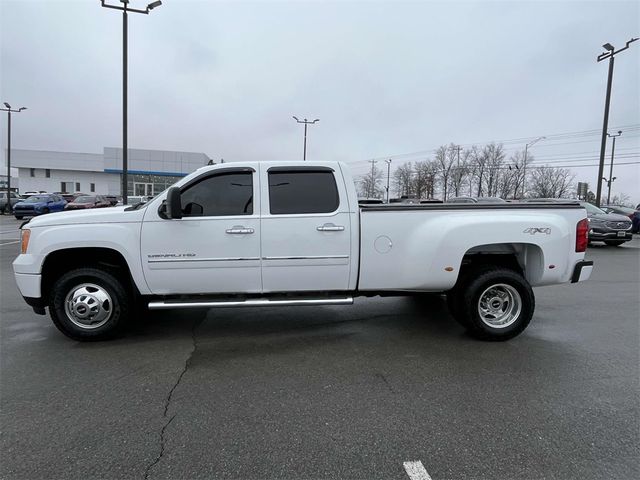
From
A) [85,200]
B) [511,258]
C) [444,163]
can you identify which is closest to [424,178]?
[444,163]

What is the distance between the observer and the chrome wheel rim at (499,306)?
4.79m

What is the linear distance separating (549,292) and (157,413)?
720 cm

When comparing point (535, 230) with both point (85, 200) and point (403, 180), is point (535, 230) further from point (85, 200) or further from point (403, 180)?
point (403, 180)

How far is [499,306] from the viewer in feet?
16.0

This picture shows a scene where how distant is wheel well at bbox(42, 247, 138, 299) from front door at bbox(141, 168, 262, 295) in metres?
0.44

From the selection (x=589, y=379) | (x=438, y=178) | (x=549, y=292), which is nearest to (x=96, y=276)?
(x=589, y=379)

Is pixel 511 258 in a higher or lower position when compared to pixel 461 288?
higher

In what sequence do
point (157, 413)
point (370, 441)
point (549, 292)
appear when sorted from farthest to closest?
point (549, 292) → point (157, 413) → point (370, 441)

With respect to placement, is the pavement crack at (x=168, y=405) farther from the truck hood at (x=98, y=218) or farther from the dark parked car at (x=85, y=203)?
A: the dark parked car at (x=85, y=203)

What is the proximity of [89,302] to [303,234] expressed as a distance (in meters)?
2.50

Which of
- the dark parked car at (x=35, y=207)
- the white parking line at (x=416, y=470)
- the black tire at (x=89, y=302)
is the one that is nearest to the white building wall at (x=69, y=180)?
the dark parked car at (x=35, y=207)

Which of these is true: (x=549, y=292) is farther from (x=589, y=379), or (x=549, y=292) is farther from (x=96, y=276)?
(x=96, y=276)

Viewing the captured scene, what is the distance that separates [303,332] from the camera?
5.11 meters

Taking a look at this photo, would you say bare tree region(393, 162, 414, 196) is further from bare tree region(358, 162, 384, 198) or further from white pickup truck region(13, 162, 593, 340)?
white pickup truck region(13, 162, 593, 340)
